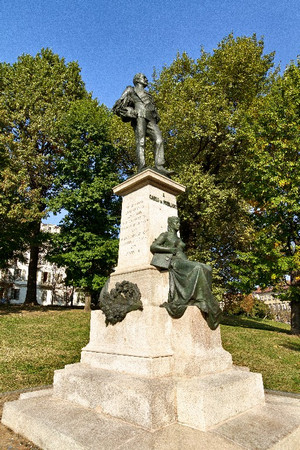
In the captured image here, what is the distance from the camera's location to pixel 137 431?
364 cm

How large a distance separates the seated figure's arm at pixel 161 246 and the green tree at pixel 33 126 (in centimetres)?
1340

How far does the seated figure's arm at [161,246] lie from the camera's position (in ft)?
17.8

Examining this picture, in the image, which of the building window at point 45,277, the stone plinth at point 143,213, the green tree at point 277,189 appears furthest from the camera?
the building window at point 45,277

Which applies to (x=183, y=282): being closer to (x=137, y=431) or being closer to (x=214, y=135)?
(x=137, y=431)

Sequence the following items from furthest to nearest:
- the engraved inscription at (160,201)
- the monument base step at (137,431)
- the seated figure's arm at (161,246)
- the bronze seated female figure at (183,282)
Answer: the engraved inscription at (160,201) < the seated figure's arm at (161,246) < the bronze seated female figure at (183,282) < the monument base step at (137,431)

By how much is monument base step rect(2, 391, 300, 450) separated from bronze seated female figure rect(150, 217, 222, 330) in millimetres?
1452

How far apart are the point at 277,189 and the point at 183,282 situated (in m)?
12.3

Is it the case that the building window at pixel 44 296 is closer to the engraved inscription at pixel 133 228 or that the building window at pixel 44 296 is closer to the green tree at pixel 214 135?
the green tree at pixel 214 135

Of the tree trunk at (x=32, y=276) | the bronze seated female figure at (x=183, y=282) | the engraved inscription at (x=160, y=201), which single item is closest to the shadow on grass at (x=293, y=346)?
the bronze seated female figure at (x=183, y=282)

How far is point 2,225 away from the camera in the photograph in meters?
17.0

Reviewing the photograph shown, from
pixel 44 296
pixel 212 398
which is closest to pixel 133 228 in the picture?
pixel 212 398

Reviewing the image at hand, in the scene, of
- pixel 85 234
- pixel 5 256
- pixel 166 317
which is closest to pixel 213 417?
pixel 166 317

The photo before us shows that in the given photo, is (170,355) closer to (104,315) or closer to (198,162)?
(104,315)

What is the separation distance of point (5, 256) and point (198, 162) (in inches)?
529
